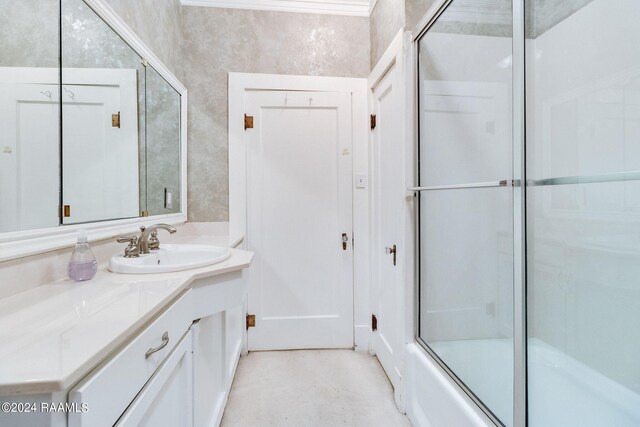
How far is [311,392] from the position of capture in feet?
6.06

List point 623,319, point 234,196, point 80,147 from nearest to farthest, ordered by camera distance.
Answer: point 623,319, point 80,147, point 234,196

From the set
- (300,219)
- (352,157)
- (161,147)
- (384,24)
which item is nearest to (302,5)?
(384,24)

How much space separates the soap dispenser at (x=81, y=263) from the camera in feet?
3.34

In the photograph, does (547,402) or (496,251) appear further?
(496,251)

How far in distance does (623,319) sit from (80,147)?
191 centimetres

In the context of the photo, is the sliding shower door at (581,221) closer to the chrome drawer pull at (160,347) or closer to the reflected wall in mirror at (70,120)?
the chrome drawer pull at (160,347)

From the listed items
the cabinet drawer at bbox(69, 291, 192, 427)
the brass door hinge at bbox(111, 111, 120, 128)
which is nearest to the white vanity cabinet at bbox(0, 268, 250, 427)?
the cabinet drawer at bbox(69, 291, 192, 427)

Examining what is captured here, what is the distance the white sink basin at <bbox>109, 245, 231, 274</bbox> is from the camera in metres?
1.11

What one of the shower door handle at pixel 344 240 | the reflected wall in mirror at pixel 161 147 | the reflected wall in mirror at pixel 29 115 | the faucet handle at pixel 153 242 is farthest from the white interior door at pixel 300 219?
the reflected wall in mirror at pixel 29 115

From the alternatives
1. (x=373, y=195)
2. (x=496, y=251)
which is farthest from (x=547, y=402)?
(x=373, y=195)

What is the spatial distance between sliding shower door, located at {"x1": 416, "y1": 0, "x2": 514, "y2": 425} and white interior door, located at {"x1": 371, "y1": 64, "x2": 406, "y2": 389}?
5.9 inches

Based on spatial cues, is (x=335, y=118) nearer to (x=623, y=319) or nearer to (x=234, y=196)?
(x=234, y=196)

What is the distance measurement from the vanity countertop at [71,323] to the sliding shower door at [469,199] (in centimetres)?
112

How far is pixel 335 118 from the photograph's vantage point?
7.64 ft
